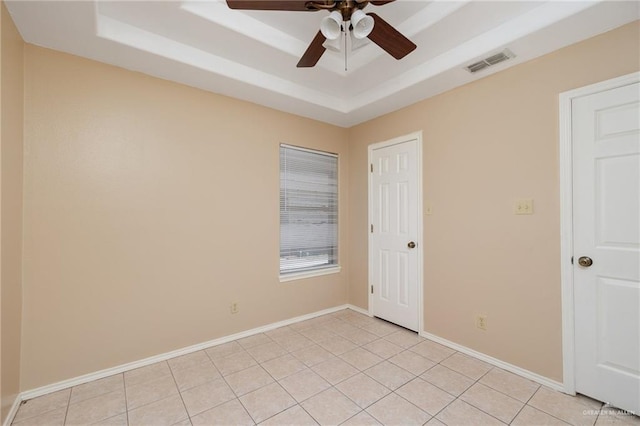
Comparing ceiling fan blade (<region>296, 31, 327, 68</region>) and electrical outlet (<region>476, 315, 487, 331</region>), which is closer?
ceiling fan blade (<region>296, 31, 327, 68</region>)

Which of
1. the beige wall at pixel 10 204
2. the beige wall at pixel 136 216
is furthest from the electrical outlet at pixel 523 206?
the beige wall at pixel 10 204

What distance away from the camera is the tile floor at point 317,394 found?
181cm

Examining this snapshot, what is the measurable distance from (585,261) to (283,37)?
293 cm

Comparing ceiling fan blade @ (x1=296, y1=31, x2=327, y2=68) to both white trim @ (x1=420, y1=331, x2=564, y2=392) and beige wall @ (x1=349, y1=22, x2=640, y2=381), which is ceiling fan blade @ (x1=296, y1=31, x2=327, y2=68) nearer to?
beige wall @ (x1=349, y1=22, x2=640, y2=381)

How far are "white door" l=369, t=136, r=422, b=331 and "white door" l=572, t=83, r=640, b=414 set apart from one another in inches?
52.4

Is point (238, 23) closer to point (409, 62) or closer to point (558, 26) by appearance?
point (409, 62)

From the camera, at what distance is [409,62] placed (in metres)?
2.60

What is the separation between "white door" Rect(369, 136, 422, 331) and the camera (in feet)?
10.3

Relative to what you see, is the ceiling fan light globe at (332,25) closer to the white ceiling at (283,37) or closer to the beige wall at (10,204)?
the white ceiling at (283,37)

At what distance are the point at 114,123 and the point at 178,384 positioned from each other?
2.17 meters

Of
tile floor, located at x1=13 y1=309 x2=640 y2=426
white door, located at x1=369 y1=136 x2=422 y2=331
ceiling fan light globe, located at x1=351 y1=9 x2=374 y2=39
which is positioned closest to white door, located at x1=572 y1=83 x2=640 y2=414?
tile floor, located at x1=13 y1=309 x2=640 y2=426

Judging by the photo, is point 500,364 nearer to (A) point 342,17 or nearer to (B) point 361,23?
(B) point 361,23

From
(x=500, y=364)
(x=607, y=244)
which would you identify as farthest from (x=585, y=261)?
(x=500, y=364)

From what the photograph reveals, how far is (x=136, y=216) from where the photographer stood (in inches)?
95.2
